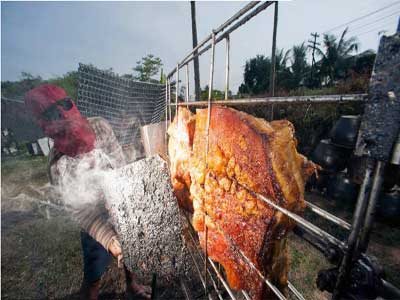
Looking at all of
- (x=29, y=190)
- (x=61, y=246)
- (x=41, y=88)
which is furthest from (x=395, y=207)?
(x=29, y=190)

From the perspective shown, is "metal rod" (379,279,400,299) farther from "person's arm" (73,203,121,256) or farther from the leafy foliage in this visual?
the leafy foliage

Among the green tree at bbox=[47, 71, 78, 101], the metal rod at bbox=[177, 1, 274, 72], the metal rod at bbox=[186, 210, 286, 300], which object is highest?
the green tree at bbox=[47, 71, 78, 101]

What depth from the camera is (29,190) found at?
7984mm

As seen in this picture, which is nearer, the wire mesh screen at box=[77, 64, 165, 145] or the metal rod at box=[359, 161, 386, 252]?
the metal rod at box=[359, 161, 386, 252]

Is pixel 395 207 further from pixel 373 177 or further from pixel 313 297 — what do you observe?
pixel 373 177

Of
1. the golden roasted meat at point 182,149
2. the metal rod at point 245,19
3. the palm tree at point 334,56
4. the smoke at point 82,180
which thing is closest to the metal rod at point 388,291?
the metal rod at point 245,19

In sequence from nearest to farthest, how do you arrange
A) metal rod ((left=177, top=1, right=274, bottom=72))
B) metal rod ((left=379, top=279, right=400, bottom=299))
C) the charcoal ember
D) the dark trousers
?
metal rod ((left=379, top=279, right=400, bottom=299)), metal rod ((left=177, top=1, right=274, bottom=72)), the charcoal ember, the dark trousers

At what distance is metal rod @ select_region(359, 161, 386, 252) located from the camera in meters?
0.55

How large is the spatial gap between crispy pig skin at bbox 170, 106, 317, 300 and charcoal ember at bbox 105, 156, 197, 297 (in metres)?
A: 0.81

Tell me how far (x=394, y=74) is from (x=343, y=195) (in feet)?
22.5

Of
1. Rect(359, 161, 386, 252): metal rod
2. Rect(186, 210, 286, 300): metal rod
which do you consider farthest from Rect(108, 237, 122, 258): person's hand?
Rect(359, 161, 386, 252): metal rod

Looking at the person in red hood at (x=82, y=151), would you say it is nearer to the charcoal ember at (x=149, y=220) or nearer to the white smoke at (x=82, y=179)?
the white smoke at (x=82, y=179)

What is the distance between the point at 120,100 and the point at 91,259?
110 inches

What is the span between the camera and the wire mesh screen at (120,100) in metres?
2.93
